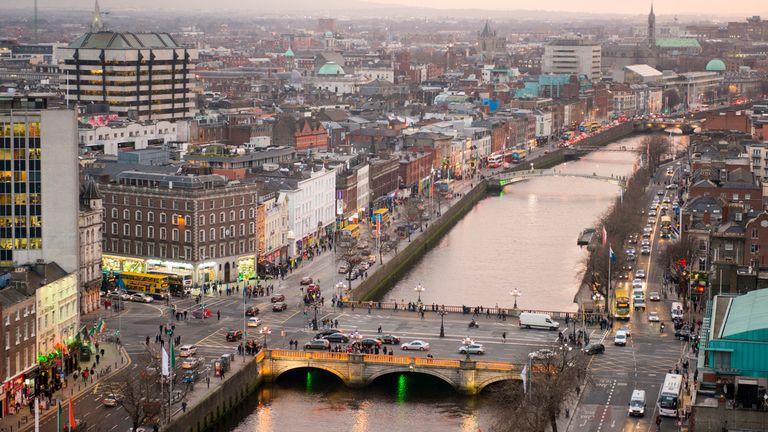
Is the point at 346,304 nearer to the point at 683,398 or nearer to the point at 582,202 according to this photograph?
the point at 683,398

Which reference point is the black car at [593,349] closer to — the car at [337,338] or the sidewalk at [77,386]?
the car at [337,338]

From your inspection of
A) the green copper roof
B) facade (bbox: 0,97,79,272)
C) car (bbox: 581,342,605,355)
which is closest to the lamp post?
car (bbox: 581,342,605,355)

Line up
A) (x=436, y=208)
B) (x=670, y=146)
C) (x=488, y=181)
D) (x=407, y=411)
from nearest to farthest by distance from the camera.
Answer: (x=407, y=411) → (x=436, y=208) → (x=488, y=181) → (x=670, y=146)

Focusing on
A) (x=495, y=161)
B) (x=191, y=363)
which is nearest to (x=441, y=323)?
(x=191, y=363)

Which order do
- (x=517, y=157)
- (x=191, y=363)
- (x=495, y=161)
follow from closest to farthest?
(x=191, y=363), (x=495, y=161), (x=517, y=157)

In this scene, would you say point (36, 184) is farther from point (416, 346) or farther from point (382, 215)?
point (382, 215)

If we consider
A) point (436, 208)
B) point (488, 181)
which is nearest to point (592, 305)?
point (436, 208)
